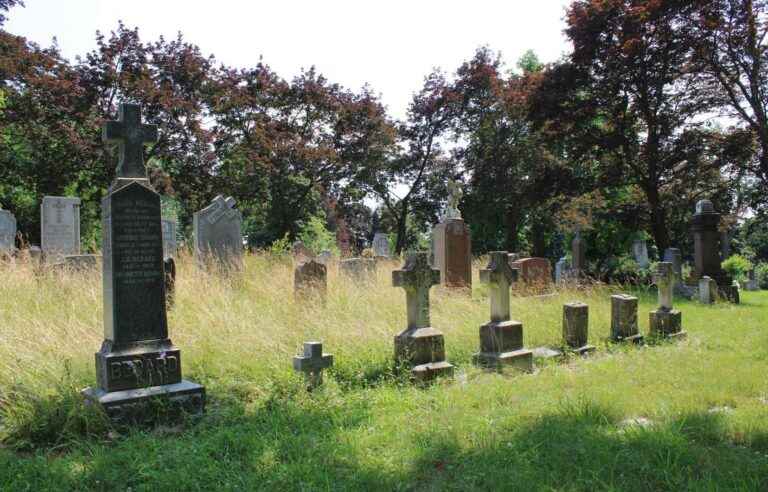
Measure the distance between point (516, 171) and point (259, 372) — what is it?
2473 cm

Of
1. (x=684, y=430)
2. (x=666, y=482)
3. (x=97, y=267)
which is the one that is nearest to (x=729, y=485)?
(x=666, y=482)

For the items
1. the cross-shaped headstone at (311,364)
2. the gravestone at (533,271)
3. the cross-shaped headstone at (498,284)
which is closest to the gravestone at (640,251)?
the gravestone at (533,271)

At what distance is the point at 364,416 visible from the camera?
4773mm

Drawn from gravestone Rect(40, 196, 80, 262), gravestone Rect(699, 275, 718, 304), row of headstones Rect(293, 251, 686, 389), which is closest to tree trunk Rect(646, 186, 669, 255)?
gravestone Rect(699, 275, 718, 304)

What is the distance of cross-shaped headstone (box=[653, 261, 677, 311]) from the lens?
9.34m

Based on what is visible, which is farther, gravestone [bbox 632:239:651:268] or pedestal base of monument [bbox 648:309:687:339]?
gravestone [bbox 632:239:651:268]

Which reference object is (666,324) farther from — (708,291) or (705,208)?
(705,208)

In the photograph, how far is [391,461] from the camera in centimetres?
380

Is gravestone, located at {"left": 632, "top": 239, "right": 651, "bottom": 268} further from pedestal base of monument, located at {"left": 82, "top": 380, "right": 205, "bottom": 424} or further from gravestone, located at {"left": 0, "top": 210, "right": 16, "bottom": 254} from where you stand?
pedestal base of monument, located at {"left": 82, "top": 380, "right": 205, "bottom": 424}

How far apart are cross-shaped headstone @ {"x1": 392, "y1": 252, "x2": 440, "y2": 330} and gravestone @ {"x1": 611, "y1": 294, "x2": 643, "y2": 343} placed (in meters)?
3.37

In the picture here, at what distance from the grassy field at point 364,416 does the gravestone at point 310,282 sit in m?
0.81

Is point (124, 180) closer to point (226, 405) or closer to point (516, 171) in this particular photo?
point (226, 405)

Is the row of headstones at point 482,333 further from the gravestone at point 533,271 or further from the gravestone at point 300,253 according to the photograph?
the gravestone at point 300,253

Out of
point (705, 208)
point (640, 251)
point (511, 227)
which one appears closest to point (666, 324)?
point (705, 208)
